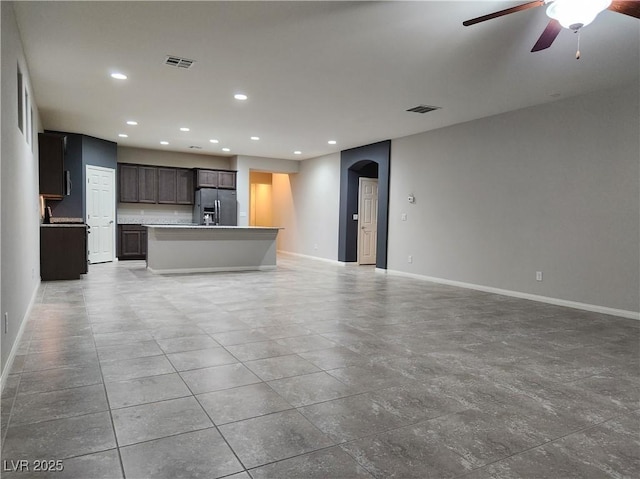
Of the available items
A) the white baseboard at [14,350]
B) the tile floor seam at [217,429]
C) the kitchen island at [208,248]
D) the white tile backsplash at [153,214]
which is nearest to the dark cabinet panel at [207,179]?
the white tile backsplash at [153,214]

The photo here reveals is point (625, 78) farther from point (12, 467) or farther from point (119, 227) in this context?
point (119, 227)

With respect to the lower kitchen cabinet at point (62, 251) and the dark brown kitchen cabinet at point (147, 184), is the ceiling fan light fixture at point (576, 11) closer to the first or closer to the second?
the lower kitchen cabinet at point (62, 251)

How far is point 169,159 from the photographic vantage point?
10.8m

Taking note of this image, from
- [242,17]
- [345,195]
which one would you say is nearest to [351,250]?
[345,195]

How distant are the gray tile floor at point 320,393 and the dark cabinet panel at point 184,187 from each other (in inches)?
243

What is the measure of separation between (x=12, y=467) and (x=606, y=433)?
9.14 ft

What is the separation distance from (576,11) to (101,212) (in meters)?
9.17

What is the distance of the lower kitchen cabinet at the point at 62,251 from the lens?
6582 mm

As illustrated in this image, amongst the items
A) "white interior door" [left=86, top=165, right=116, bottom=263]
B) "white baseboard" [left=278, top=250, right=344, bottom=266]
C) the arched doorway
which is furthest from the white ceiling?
"white baseboard" [left=278, top=250, right=344, bottom=266]

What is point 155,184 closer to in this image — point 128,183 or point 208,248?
point 128,183

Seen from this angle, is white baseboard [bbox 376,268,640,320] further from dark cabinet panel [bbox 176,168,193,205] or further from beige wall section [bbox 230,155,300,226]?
dark cabinet panel [bbox 176,168,193,205]

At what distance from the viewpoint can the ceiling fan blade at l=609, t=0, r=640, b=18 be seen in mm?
2467

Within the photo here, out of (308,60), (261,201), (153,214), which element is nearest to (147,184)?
(153,214)

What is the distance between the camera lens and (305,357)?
3246 millimetres
